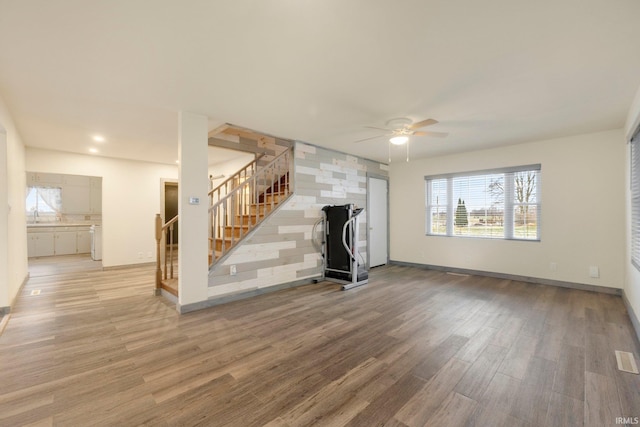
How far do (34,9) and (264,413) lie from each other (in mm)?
2962

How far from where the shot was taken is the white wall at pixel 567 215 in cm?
416

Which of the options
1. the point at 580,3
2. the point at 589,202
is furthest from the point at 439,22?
the point at 589,202

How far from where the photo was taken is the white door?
20.5 ft

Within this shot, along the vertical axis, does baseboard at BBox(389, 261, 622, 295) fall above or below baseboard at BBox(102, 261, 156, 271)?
above

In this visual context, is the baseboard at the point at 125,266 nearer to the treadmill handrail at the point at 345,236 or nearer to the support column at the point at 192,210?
the support column at the point at 192,210

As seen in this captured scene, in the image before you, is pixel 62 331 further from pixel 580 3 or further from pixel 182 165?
pixel 580 3

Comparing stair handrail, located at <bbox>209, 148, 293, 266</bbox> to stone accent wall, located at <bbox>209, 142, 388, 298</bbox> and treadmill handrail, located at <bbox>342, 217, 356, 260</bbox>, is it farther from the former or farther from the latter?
treadmill handrail, located at <bbox>342, 217, 356, 260</bbox>

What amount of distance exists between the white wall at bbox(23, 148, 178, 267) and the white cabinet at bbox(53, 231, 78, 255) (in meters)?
3.36

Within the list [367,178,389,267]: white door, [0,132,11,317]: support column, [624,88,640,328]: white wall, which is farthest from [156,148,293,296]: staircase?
[624,88,640,328]: white wall

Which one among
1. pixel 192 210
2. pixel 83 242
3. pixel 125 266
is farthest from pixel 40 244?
pixel 192 210

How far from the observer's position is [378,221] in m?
6.45

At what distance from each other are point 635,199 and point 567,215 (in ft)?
4.54

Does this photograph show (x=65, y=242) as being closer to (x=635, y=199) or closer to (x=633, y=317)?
(x=633, y=317)

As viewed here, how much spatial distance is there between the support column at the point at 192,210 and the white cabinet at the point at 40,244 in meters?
7.34
